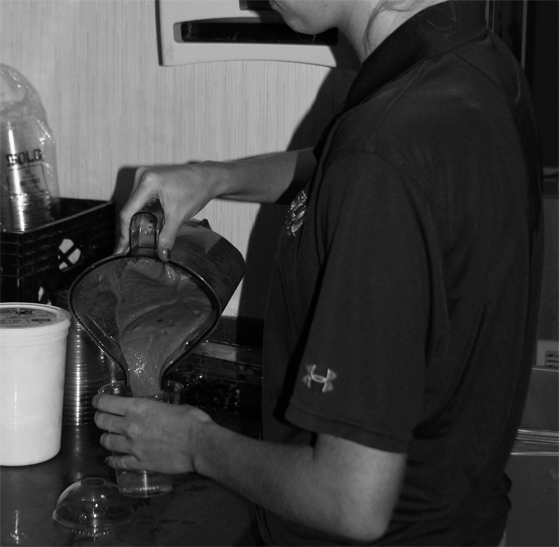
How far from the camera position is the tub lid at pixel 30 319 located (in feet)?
3.99

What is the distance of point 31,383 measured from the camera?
1.24 m

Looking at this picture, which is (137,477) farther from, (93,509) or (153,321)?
(153,321)

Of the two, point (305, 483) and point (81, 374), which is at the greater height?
point (305, 483)

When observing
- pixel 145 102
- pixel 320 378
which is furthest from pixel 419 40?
pixel 145 102

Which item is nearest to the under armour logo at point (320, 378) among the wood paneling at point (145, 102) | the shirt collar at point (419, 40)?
the shirt collar at point (419, 40)

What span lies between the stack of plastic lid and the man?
429 mm

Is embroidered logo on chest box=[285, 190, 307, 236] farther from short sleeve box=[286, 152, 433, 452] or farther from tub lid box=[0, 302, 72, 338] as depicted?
tub lid box=[0, 302, 72, 338]

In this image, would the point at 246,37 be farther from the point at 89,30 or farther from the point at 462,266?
the point at 462,266

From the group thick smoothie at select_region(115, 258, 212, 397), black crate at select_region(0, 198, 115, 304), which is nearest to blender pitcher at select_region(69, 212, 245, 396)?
thick smoothie at select_region(115, 258, 212, 397)

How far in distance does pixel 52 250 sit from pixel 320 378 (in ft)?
2.88

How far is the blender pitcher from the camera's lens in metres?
1.11

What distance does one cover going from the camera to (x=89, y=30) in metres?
1.72

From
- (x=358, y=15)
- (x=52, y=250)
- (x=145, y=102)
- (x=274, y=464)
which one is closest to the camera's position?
(x=274, y=464)

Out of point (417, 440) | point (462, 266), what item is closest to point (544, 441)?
point (417, 440)
